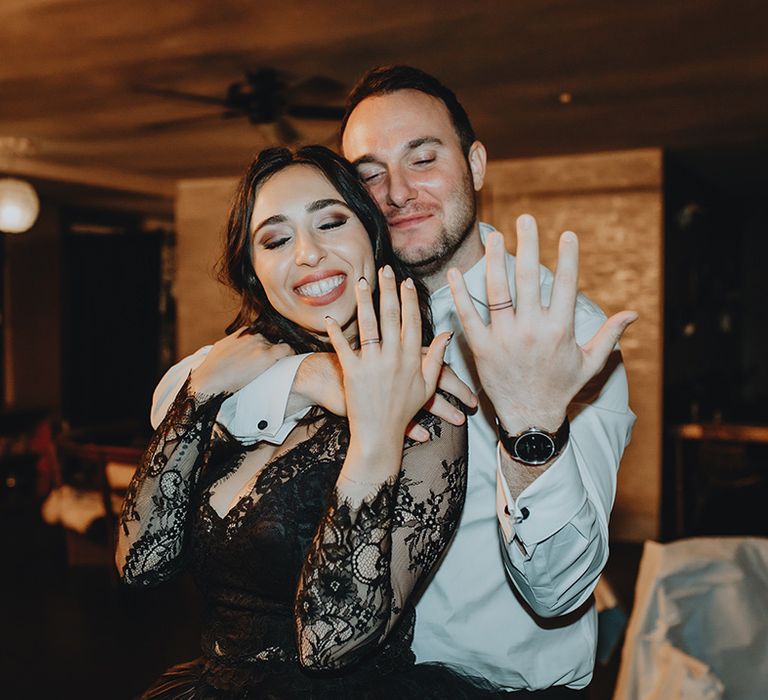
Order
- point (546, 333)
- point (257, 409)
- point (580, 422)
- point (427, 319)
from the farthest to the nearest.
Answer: point (427, 319) < point (257, 409) < point (580, 422) < point (546, 333)

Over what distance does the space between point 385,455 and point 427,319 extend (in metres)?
0.54

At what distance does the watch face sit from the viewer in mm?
1172

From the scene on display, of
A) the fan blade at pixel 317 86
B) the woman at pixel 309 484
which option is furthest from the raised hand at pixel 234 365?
the fan blade at pixel 317 86

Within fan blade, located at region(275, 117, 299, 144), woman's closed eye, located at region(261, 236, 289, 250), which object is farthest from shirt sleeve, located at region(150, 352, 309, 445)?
fan blade, located at region(275, 117, 299, 144)

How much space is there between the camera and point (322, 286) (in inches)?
60.1

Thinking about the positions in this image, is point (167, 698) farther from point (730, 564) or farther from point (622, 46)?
point (622, 46)

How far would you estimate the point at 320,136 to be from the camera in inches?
233

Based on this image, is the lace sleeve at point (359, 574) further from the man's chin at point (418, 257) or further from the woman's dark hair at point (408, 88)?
the woman's dark hair at point (408, 88)

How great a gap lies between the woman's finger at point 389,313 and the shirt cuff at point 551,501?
290 mm

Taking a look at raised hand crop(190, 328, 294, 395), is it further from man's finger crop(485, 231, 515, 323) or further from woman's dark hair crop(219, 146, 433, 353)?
man's finger crop(485, 231, 515, 323)

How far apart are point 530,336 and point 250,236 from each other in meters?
0.74

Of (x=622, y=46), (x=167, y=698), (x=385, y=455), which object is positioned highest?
(x=622, y=46)

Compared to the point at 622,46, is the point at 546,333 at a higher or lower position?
lower

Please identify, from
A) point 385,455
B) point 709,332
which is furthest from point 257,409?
point 709,332
